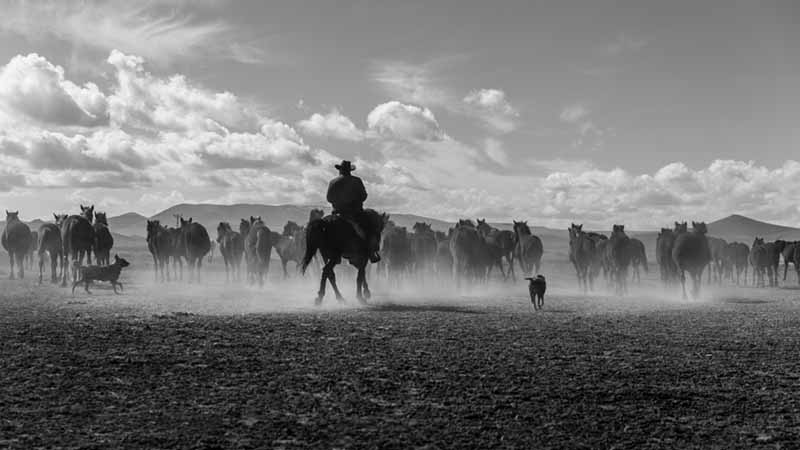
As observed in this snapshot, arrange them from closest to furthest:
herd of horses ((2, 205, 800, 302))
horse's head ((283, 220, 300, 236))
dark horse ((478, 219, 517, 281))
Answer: herd of horses ((2, 205, 800, 302)), dark horse ((478, 219, 517, 281)), horse's head ((283, 220, 300, 236))

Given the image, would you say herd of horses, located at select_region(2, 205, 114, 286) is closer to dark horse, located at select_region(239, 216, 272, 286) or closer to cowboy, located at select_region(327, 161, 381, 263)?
dark horse, located at select_region(239, 216, 272, 286)

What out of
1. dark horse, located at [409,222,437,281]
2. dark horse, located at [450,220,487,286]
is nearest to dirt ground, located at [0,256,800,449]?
dark horse, located at [450,220,487,286]

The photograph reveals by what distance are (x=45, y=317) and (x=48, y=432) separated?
24.4 ft

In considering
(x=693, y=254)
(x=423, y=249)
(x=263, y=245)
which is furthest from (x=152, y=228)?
(x=693, y=254)

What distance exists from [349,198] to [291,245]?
63.6 ft

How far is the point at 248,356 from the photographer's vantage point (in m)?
9.07

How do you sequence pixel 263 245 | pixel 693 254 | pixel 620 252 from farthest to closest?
pixel 263 245, pixel 620 252, pixel 693 254

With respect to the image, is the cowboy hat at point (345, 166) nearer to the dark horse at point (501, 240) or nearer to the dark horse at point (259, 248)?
the dark horse at point (259, 248)

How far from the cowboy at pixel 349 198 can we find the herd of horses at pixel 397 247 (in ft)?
0.83

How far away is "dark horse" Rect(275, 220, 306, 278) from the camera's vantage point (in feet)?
116

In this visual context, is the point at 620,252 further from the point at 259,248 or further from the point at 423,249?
the point at 259,248

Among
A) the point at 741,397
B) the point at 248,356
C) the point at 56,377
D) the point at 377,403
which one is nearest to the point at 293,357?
the point at 248,356

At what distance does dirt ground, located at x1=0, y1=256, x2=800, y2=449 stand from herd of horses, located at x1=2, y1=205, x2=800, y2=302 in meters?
6.22

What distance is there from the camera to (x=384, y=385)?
25.7 feet
